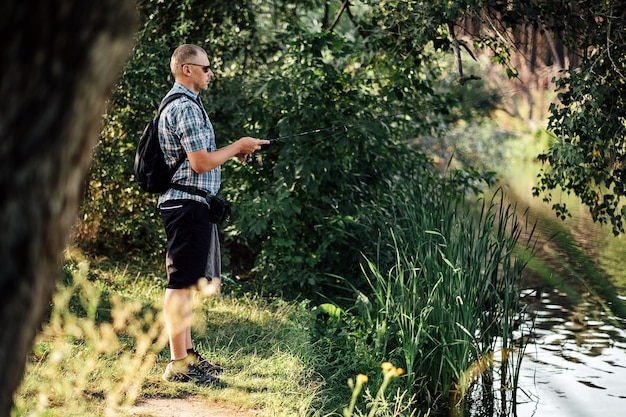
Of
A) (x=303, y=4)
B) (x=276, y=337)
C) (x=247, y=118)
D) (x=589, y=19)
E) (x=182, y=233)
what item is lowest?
(x=276, y=337)

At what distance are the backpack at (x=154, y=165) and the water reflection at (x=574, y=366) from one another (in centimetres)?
281

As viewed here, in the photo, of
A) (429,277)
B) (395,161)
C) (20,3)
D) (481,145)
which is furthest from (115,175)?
(481,145)

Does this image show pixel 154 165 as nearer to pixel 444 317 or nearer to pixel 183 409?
pixel 183 409

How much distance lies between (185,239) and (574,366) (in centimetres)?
364

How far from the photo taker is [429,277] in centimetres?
573

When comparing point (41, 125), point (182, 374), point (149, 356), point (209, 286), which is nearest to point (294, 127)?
point (182, 374)

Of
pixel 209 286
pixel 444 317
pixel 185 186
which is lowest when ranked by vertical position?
pixel 444 317

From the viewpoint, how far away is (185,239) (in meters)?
4.68

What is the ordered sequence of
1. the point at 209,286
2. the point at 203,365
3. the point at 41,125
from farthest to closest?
1. the point at 203,365
2. the point at 209,286
3. the point at 41,125

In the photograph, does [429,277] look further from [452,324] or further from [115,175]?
[115,175]

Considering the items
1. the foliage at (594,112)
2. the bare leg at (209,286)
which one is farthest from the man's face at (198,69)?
the foliage at (594,112)

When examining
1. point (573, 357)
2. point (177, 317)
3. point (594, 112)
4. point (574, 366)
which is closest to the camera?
point (177, 317)

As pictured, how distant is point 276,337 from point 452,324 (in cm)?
126

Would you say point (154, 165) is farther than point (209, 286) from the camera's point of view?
Yes
